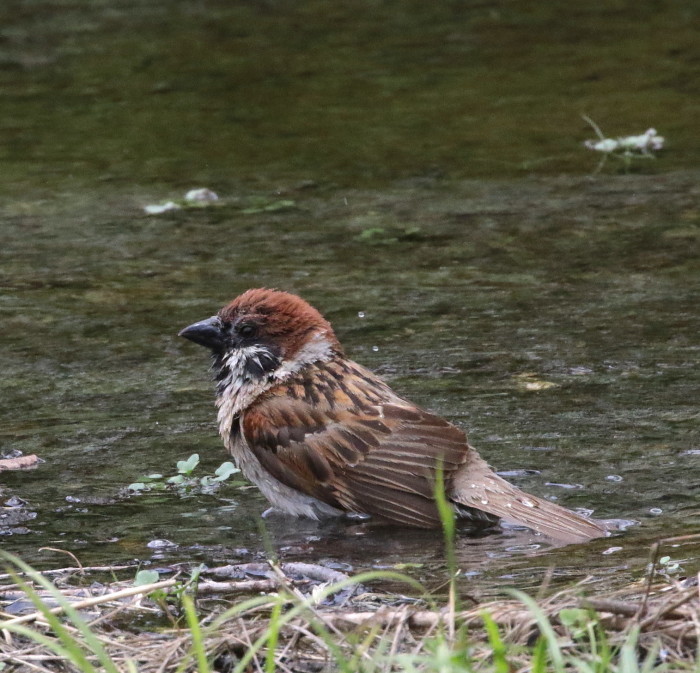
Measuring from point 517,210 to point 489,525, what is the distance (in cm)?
A: 449

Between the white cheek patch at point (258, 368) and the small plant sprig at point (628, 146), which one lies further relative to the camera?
the small plant sprig at point (628, 146)

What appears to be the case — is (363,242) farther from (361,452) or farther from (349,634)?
(349,634)

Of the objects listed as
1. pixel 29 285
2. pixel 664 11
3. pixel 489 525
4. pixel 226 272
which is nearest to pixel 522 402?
pixel 489 525

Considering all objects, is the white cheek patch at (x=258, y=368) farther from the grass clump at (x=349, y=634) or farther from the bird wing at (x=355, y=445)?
the grass clump at (x=349, y=634)

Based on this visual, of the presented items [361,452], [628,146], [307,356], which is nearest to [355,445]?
[361,452]

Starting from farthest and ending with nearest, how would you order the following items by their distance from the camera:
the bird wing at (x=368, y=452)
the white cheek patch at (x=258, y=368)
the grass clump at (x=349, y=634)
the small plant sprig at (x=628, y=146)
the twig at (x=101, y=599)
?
1. the small plant sprig at (x=628, y=146)
2. the white cheek patch at (x=258, y=368)
3. the bird wing at (x=368, y=452)
4. the twig at (x=101, y=599)
5. the grass clump at (x=349, y=634)

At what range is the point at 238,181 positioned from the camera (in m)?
10.1

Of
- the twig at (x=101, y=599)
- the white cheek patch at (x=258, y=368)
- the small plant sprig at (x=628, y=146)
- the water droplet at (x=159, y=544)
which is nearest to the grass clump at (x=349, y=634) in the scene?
the twig at (x=101, y=599)

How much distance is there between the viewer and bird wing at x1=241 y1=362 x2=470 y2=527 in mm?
5035

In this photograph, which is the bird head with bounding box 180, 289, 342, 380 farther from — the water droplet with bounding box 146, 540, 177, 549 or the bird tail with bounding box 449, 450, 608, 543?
the water droplet with bounding box 146, 540, 177, 549

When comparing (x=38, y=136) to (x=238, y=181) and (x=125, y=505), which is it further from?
(x=125, y=505)

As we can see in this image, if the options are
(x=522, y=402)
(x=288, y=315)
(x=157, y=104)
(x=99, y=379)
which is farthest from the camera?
(x=157, y=104)

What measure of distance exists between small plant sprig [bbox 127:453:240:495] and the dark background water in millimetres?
78

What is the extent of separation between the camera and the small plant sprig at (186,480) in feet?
17.2
